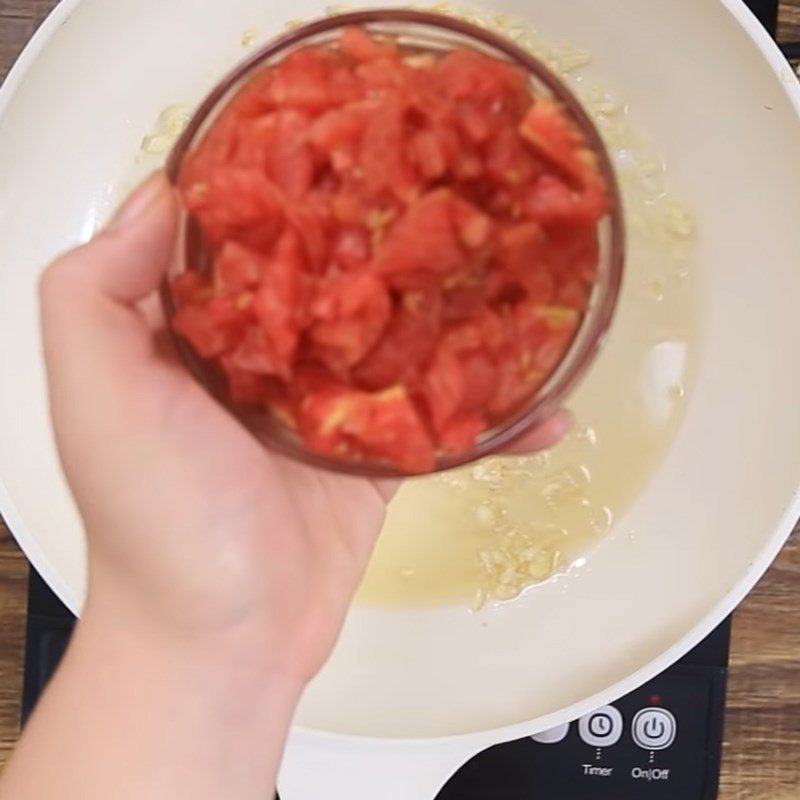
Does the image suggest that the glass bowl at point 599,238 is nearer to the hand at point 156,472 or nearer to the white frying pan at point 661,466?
the hand at point 156,472

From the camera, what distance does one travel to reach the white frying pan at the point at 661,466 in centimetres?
97

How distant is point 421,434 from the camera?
0.65 m

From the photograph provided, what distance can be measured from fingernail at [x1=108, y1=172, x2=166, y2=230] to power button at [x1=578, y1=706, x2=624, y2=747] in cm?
66

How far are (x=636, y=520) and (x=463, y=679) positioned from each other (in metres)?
0.24

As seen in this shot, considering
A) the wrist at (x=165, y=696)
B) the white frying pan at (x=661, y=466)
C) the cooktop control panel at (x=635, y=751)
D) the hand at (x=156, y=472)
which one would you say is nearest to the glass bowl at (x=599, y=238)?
the hand at (x=156, y=472)

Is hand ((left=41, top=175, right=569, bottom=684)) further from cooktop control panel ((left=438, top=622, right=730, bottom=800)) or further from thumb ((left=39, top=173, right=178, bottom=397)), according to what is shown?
cooktop control panel ((left=438, top=622, right=730, bottom=800))

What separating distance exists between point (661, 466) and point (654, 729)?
26cm

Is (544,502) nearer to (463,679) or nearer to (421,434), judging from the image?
(463,679)

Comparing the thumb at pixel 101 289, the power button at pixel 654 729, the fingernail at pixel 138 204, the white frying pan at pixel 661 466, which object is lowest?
the power button at pixel 654 729

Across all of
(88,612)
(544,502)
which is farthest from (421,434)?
(544,502)

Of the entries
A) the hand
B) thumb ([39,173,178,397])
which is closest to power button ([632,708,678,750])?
the hand

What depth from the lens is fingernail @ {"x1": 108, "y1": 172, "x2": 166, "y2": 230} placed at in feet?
2.24

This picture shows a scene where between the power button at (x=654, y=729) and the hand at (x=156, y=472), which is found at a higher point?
the hand at (x=156, y=472)

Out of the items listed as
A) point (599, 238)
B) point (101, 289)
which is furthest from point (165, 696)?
point (599, 238)
